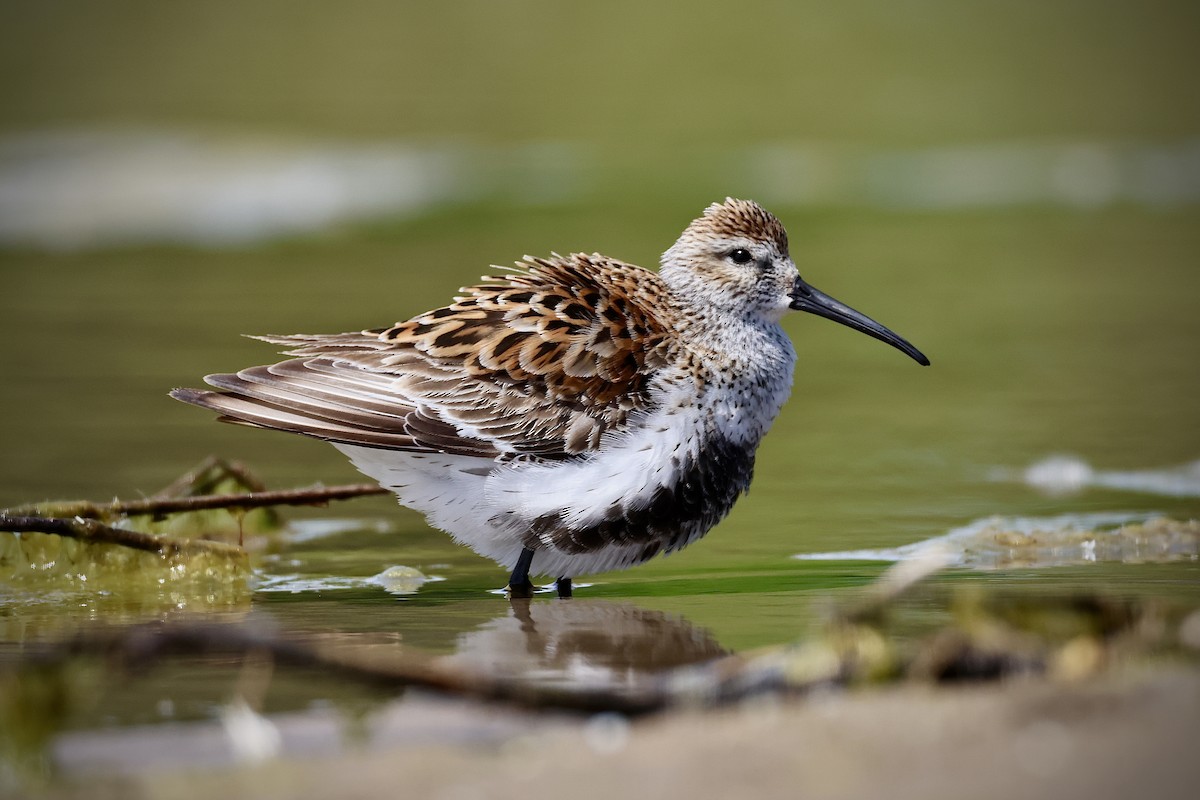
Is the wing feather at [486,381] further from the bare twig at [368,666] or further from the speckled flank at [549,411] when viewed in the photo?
the bare twig at [368,666]

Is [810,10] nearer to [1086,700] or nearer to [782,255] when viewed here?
[782,255]

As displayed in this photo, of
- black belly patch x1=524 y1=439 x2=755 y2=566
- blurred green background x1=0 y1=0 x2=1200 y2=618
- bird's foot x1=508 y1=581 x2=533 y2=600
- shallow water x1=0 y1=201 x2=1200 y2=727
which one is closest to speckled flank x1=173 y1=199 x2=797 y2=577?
black belly patch x1=524 y1=439 x2=755 y2=566

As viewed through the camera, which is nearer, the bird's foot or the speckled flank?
the speckled flank

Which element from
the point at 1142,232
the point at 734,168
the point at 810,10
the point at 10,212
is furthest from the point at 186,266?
the point at 810,10

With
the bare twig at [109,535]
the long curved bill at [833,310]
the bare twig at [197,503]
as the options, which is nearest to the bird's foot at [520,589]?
the bare twig at [197,503]

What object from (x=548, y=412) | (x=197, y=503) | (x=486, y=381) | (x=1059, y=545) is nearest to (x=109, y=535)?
(x=197, y=503)

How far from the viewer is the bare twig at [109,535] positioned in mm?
7105

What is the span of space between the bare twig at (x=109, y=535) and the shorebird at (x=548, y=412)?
2.17ft

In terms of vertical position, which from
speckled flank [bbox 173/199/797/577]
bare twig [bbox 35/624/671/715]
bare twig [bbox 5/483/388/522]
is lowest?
bare twig [bbox 35/624/671/715]

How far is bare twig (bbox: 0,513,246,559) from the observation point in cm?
711

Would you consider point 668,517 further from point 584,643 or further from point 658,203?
point 658,203

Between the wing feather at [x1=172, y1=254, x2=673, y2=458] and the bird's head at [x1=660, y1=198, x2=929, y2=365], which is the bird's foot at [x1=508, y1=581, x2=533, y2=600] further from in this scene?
the bird's head at [x1=660, y1=198, x2=929, y2=365]

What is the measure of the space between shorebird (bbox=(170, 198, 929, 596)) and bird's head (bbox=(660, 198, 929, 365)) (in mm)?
141

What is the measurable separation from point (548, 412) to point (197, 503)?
1638 millimetres
